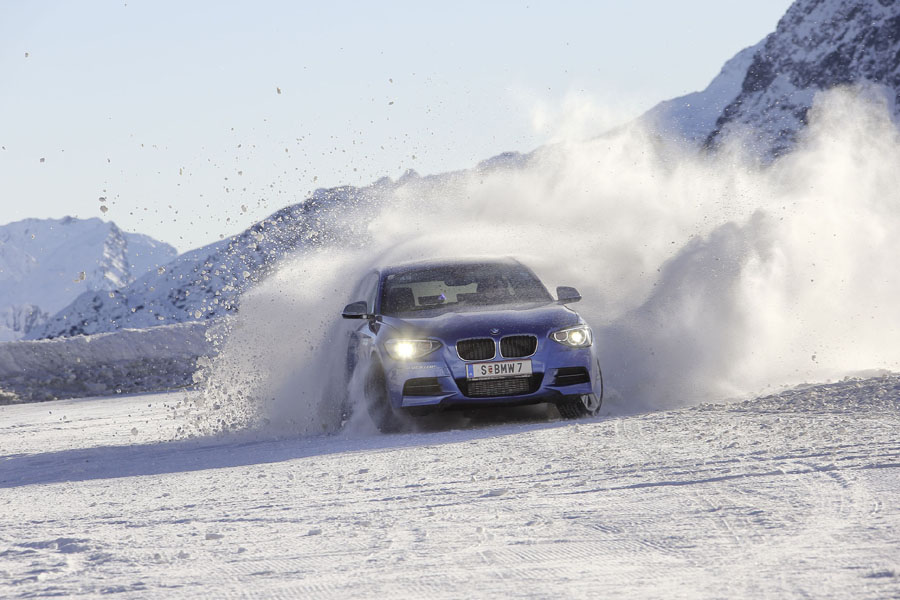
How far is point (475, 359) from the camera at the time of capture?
9422 millimetres

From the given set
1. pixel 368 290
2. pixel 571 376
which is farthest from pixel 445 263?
pixel 571 376

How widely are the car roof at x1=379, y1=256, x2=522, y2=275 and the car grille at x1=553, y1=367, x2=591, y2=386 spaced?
1.80m

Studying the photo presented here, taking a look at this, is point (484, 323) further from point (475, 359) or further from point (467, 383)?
point (467, 383)

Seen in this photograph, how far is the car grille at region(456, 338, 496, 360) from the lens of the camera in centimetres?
944

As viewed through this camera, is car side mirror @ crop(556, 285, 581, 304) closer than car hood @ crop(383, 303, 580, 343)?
No

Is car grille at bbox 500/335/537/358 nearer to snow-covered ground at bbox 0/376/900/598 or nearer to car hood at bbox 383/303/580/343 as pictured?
car hood at bbox 383/303/580/343

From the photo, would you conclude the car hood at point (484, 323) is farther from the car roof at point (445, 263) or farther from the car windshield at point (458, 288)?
the car roof at point (445, 263)

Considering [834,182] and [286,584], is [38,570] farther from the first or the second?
[834,182]

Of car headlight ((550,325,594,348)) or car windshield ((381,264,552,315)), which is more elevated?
car windshield ((381,264,552,315))

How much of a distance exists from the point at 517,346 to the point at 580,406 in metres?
0.82

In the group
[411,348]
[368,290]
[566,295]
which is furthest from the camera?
[368,290]

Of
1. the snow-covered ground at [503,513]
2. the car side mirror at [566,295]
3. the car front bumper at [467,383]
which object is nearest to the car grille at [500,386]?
the car front bumper at [467,383]

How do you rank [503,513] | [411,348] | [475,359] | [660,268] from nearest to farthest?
[503,513]
[475,359]
[411,348]
[660,268]

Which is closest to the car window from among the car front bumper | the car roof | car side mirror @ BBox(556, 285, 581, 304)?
the car roof
